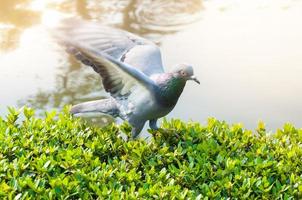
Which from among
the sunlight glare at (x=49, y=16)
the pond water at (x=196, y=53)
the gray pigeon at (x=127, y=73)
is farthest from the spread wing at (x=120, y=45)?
the sunlight glare at (x=49, y=16)

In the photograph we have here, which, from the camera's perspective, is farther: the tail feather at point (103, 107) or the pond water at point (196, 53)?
the pond water at point (196, 53)

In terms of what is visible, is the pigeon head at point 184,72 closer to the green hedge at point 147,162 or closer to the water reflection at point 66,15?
the green hedge at point 147,162

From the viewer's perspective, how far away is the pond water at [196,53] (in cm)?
522

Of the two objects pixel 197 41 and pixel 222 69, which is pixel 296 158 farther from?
pixel 197 41

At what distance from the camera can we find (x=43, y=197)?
9.18ft

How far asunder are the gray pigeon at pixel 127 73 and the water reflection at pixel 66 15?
5.44ft

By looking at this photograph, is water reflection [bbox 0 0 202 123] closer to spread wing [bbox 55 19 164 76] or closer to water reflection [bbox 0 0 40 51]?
water reflection [bbox 0 0 40 51]

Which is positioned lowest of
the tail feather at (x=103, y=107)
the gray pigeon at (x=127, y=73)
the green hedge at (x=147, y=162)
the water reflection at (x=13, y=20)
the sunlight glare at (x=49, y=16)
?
the water reflection at (x=13, y=20)

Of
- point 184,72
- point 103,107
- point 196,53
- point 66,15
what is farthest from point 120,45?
point 66,15

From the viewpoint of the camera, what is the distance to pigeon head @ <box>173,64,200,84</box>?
3.23 metres

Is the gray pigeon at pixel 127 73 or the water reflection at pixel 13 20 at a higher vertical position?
the gray pigeon at pixel 127 73

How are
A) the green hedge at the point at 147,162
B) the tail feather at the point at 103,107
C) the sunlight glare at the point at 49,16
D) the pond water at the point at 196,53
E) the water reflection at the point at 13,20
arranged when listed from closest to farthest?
the green hedge at the point at 147,162 → the tail feather at the point at 103,107 → the pond water at the point at 196,53 → the water reflection at the point at 13,20 → the sunlight glare at the point at 49,16

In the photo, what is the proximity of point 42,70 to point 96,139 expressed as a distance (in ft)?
8.51

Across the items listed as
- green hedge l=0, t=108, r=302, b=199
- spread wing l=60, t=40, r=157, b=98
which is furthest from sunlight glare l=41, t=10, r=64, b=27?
spread wing l=60, t=40, r=157, b=98
